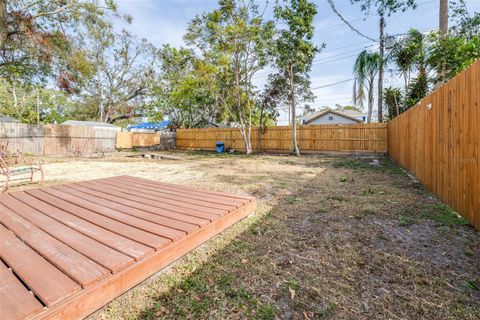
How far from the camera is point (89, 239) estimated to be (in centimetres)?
171

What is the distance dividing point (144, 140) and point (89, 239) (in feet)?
55.9

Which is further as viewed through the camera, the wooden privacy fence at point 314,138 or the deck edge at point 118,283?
the wooden privacy fence at point 314,138

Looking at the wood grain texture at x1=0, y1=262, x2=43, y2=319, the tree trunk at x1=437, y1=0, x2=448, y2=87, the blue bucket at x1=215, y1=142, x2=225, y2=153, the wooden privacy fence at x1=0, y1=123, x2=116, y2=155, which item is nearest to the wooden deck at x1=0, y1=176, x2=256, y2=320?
the wood grain texture at x1=0, y1=262, x2=43, y2=319

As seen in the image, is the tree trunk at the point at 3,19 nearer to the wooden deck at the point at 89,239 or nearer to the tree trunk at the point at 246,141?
the wooden deck at the point at 89,239

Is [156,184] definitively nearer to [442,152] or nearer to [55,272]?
[55,272]

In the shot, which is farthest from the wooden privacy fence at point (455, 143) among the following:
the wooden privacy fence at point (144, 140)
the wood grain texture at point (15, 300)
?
the wooden privacy fence at point (144, 140)

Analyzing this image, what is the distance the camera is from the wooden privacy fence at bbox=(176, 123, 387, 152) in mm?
11328

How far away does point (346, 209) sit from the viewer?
324 cm

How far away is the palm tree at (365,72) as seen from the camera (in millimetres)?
11078

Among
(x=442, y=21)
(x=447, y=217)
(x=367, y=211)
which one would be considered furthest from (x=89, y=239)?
(x=442, y=21)

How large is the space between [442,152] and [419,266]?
2.23 meters

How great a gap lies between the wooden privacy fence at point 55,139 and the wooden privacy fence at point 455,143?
14.7m

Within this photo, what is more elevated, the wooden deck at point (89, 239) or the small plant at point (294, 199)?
the wooden deck at point (89, 239)

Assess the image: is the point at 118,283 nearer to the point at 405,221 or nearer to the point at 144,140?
the point at 405,221
